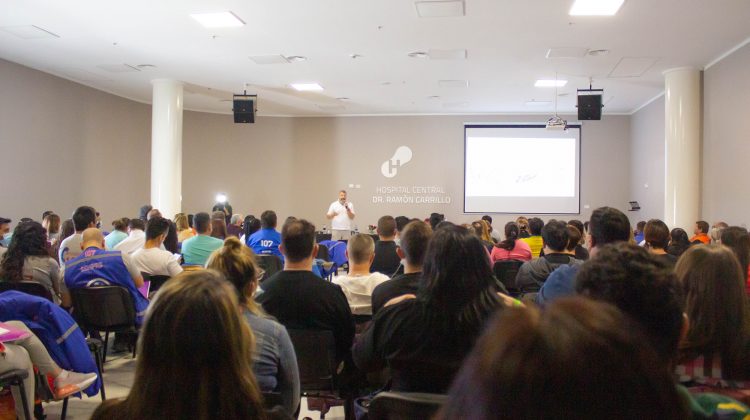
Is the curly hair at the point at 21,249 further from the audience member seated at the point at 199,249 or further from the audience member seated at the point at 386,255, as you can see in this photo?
the audience member seated at the point at 386,255

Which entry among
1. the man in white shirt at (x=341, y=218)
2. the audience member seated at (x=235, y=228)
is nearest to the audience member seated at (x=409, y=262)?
the audience member seated at (x=235, y=228)

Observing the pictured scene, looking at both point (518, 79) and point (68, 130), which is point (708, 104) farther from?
point (68, 130)

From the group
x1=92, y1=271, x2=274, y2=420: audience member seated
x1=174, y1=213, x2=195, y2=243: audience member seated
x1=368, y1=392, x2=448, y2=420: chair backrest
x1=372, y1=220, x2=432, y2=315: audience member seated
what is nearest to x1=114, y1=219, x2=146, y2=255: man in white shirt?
x1=174, y1=213, x2=195, y2=243: audience member seated

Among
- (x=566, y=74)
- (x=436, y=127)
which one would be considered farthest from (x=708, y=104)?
(x=436, y=127)

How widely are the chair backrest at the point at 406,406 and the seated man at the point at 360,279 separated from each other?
5.80ft

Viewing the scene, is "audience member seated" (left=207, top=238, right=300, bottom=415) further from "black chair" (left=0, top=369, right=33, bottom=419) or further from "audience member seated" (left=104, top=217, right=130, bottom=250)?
"audience member seated" (left=104, top=217, right=130, bottom=250)

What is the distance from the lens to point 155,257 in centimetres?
472

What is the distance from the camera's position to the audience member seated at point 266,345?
1.95 m

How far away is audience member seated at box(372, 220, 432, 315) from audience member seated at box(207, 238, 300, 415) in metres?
0.76

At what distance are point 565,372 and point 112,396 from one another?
4.26 m

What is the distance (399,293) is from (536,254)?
4095mm

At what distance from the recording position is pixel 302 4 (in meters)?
6.43

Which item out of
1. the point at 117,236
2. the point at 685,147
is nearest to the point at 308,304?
the point at 117,236

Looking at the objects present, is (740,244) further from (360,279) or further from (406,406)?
(406,406)
